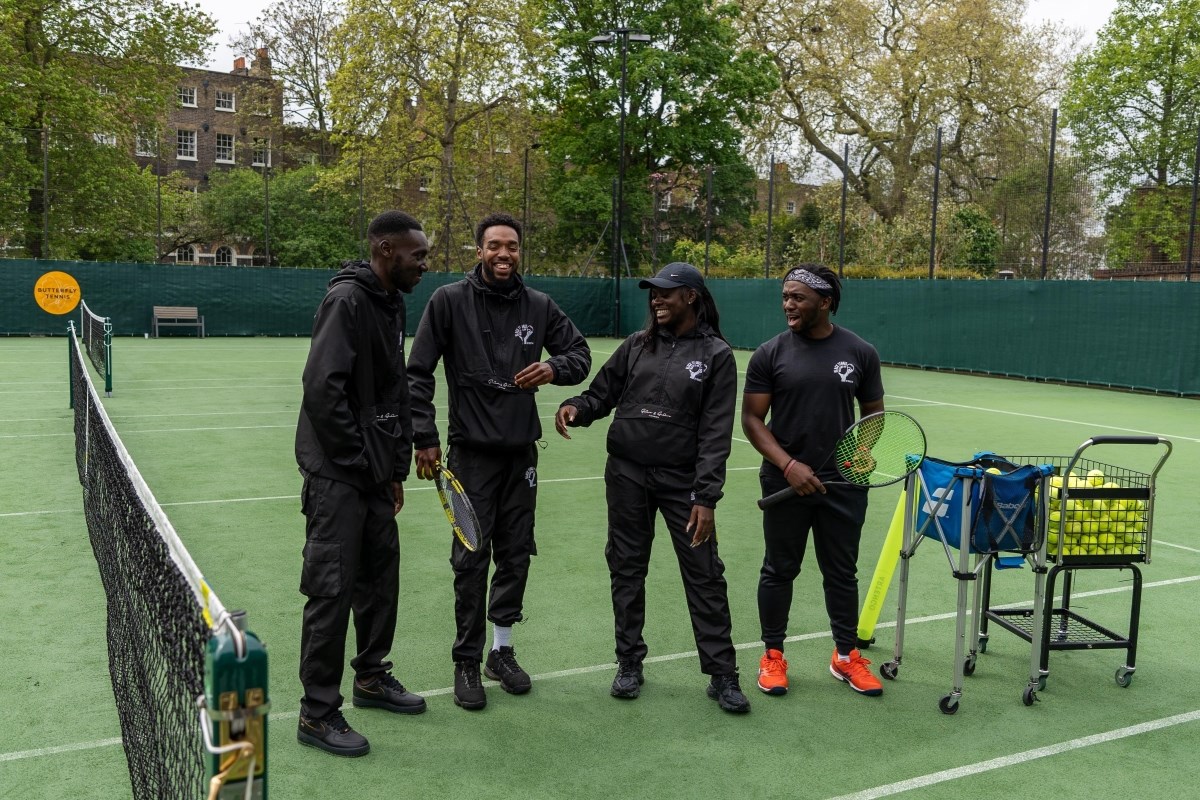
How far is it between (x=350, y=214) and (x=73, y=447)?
32.1 meters

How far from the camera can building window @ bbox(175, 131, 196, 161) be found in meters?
51.6

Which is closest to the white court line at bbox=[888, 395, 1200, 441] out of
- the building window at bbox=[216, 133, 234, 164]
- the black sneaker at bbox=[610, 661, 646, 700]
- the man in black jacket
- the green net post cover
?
the black sneaker at bbox=[610, 661, 646, 700]

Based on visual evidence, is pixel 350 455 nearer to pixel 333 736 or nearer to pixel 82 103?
pixel 333 736

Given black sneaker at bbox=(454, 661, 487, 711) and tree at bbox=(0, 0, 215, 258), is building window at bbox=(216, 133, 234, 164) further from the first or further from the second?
black sneaker at bbox=(454, 661, 487, 711)

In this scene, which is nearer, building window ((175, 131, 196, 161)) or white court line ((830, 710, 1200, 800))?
white court line ((830, 710, 1200, 800))

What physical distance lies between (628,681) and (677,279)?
1.79 meters

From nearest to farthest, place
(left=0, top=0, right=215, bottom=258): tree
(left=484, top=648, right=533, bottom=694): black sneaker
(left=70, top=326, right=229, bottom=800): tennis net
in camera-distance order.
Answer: (left=70, top=326, right=229, bottom=800): tennis net < (left=484, top=648, right=533, bottom=694): black sneaker < (left=0, top=0, right=215, bottom=258): tree

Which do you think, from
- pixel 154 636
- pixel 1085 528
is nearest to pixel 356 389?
pixel 154 636

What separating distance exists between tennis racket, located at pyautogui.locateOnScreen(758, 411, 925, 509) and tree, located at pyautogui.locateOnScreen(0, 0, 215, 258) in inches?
1192

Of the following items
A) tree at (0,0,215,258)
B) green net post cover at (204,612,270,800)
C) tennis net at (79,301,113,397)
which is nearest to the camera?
green net post cover at (204,612,270,800)

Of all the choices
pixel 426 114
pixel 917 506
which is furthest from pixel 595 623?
pixel 426 114

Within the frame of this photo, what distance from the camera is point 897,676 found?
4957 millimetres

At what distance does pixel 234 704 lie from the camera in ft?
6.68

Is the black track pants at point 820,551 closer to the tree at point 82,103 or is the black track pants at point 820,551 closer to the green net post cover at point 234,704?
the green net post cover at point 234,704
